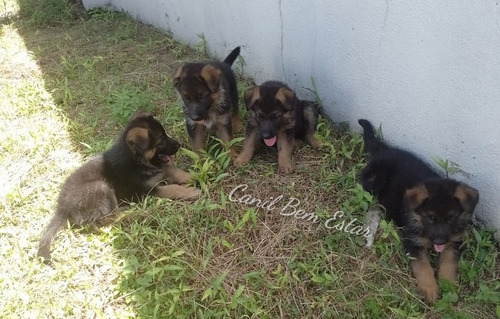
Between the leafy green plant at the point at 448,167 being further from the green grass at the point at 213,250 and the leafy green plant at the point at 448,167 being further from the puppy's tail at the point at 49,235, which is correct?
the puppy's tail at the point at 49,235

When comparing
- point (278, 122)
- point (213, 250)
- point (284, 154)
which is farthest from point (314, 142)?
point (213, 250)

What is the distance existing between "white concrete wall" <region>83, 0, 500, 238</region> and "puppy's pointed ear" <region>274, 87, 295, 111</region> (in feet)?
2.19

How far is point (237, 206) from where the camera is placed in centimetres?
367

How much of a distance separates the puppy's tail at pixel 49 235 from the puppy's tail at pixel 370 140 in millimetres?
2717

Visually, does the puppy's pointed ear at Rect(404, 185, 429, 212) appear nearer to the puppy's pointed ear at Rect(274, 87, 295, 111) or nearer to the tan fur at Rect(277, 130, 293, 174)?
the tan fur at Rect(277, 130, 293, 174)

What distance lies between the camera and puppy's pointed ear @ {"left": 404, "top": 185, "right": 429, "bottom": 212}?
2939 millimetres

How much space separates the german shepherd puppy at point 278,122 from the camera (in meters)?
3.91

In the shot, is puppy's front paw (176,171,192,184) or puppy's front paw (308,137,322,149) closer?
puppy's front paw (176,171,192,184)

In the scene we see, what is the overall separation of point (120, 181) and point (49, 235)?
70cm

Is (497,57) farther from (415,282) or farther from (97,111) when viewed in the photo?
(97,111)

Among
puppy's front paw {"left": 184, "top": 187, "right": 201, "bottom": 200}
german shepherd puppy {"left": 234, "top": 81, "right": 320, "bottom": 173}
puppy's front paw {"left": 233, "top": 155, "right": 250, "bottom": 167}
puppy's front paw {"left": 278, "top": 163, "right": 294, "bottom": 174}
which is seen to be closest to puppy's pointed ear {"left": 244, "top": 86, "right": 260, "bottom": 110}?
german shepherd puppy {"left": 234, "top": 81, "right": 320, "bottom": 173}

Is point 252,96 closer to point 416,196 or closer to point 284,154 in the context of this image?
point 284,154

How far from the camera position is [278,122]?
13.1 feet

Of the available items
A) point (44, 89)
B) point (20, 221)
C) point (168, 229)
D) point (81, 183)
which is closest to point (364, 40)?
point (168, 229)
